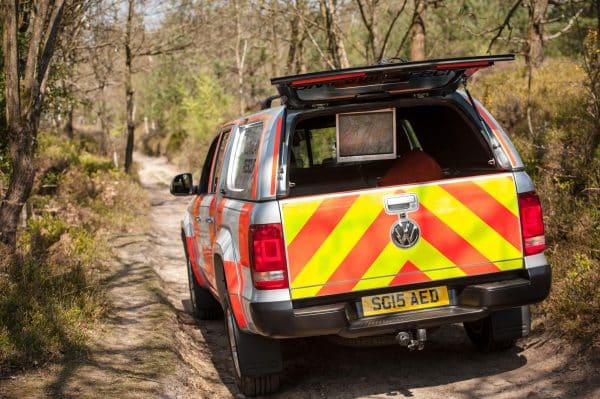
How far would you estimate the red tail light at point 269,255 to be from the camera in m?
4.63

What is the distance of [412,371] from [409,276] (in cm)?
134

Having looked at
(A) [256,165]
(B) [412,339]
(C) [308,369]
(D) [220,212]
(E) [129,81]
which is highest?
(E) [129,81]

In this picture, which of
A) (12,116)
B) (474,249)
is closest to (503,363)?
(474,249)

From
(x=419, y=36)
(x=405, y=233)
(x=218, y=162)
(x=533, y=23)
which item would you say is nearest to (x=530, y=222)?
(x=405, y=233)

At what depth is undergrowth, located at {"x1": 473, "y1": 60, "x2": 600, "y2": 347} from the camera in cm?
604

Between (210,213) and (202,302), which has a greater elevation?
(210,213)

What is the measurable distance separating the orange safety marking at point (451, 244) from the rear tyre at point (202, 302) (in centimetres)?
377

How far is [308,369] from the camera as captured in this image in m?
6.12

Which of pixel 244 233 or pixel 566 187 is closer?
pixel 244 233

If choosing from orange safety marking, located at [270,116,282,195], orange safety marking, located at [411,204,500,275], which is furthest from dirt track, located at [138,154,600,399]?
orange safety marking, located at [270,116,282,195]

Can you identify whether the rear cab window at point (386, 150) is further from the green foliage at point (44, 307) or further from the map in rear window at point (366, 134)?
the green foliage at point (44, 307)

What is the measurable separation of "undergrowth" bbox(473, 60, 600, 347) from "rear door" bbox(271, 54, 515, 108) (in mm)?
2055

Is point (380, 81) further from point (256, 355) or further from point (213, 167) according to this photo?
point (213, 167)

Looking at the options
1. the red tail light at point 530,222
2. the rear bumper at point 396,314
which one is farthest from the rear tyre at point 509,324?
the red tail light at point 530,222
